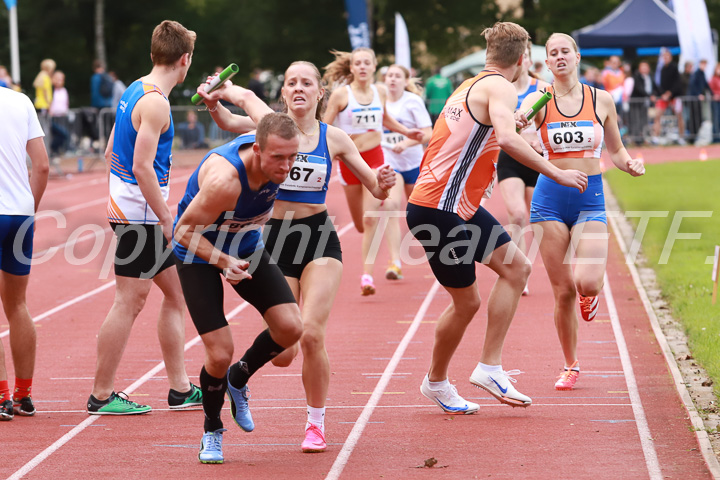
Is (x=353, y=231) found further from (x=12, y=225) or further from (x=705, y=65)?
(x=705, y=65)

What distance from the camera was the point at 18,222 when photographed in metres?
6.75

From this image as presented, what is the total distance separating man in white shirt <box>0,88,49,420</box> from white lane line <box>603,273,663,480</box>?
3.48m

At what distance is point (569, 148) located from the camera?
23.6 feet

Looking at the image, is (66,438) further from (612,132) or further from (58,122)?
(58,122)

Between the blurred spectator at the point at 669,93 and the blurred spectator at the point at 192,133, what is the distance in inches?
412

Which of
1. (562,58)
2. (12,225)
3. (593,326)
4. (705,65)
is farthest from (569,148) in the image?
(705,65)

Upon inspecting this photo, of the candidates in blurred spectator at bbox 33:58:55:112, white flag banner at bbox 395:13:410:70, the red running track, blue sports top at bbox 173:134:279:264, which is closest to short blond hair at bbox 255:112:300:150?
blue sports top at bbox 173:134:279:264

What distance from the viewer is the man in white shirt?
6699 millimetres

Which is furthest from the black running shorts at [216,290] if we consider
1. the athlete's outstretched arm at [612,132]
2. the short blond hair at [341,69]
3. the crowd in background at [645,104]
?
the crowd in background at [645,104]

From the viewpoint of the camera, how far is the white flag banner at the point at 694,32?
26.9m

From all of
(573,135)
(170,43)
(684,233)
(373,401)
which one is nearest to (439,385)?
(373,401)

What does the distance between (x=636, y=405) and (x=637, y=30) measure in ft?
87.4

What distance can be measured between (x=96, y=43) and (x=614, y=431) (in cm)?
3725

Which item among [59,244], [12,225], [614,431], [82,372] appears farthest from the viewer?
[59,244]
